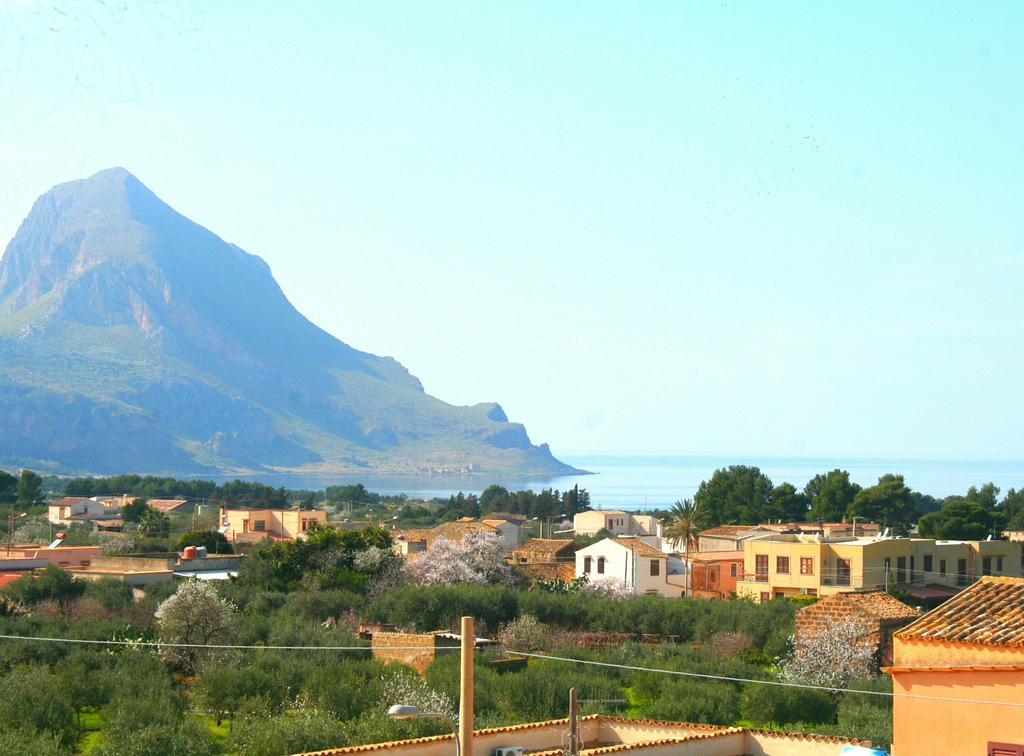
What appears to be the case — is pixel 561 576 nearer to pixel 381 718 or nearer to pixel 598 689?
pixel 598 689

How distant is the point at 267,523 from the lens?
8169 cm

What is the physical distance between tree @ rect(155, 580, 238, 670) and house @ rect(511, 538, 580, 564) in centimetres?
2971

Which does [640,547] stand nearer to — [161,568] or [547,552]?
[547,552]

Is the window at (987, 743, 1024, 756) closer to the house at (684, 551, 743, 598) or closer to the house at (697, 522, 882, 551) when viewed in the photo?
the house at (684, 551, 743, 598)

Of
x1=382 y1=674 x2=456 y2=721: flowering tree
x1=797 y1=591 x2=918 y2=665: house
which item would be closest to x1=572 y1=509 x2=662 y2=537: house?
x1=797 y1=591 x2=918 y2=665: house

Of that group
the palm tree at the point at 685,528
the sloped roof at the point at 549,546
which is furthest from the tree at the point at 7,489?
the palm tree at the point at 685,528

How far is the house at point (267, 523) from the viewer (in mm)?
79438

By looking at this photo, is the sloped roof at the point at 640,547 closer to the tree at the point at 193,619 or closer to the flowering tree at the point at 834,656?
the flowering tree at the point at 834,656

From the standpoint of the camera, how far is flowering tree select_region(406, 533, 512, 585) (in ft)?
174

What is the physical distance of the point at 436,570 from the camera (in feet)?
177

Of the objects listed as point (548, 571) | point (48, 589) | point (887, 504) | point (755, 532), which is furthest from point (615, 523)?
point (48, 589)

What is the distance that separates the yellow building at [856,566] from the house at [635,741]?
3002cm

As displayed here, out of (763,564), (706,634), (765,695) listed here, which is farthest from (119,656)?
(763,564)

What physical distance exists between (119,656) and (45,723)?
6.85 metres
